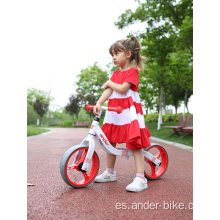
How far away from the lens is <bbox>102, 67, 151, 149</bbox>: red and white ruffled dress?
7.97 ft

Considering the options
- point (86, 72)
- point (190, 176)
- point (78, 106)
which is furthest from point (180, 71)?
point (86, 72)

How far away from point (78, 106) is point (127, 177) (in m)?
27.4

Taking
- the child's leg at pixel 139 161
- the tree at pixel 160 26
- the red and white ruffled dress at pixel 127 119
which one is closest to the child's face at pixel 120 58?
the red and white ruffled dress at pixel 127 119

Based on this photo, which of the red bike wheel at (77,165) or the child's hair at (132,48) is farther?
the child's hair at (132,48)

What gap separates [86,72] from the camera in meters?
33.2

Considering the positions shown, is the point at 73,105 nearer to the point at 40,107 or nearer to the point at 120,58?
the point at 40,107

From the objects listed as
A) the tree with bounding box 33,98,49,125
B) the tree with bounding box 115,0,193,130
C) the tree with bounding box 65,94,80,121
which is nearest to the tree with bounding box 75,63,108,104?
the tree with bounding box 65,94,80,121

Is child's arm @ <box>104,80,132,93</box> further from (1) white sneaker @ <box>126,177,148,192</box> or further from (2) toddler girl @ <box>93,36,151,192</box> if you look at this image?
(1) white sneaker @ <box>126,177,148,192</box>

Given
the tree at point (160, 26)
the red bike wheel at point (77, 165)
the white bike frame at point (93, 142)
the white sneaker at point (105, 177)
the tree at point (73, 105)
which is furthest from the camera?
the tree at point (73, 105)

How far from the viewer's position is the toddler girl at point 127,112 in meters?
2.43

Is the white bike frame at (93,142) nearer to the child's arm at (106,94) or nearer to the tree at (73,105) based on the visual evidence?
the child's arm at (106,94)

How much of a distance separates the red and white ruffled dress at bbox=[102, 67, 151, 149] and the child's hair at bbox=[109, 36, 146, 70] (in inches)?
6.6

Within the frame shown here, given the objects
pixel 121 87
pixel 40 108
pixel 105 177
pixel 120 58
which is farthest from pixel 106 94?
pixel 40 108

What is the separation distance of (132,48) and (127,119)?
32.5 inches
